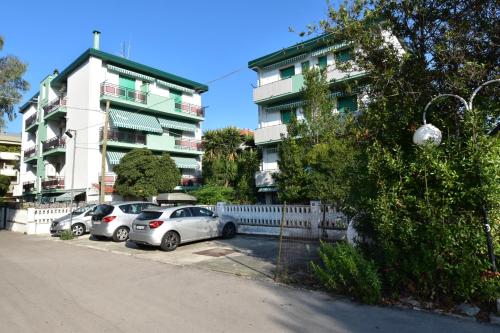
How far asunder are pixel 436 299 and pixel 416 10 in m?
5.24

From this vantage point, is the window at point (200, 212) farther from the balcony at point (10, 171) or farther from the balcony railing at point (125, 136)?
the balcony at point (10, 171)

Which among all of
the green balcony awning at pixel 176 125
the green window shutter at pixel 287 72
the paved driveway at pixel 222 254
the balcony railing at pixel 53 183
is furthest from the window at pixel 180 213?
the balcony railing at pixel 53 183

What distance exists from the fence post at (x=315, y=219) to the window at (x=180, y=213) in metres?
4.69

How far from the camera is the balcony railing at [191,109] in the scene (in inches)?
1473

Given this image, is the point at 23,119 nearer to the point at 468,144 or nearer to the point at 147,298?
the point at 147,298

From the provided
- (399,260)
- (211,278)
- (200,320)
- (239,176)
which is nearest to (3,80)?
(239,176)

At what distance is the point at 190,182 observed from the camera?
37281 mm

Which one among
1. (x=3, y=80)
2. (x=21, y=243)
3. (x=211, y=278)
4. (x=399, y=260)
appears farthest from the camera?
(x=3, y=80)

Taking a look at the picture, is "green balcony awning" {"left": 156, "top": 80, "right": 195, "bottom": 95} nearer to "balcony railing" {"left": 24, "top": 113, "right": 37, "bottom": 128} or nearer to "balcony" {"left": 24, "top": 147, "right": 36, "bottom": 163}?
"balcony" {"left": 24, "top": 147, "right": 36, "bottom": 163}

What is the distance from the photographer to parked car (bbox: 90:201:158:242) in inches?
643

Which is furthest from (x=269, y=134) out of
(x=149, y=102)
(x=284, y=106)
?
(x=149, y=102)

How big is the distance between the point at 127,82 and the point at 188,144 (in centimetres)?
789

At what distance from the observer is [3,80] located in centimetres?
2283

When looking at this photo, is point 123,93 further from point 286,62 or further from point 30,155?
point 30,155
